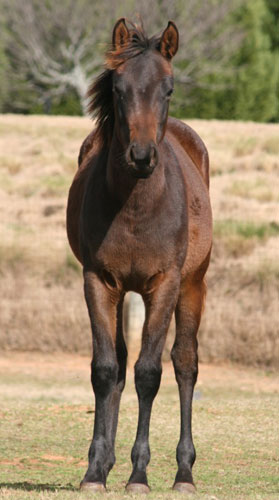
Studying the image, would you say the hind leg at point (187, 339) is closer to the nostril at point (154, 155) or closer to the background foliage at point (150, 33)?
the nostril at point (154, 155)

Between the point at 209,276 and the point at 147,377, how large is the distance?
9.65m

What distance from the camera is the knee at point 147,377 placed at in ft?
21.3

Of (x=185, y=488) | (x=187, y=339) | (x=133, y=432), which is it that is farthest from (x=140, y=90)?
(x=133, y=432)

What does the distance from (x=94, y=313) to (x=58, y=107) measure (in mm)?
43931

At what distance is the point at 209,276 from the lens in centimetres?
1608

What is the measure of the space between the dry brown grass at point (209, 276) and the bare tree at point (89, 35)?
89.3 feet

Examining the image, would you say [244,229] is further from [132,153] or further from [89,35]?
[89,35]

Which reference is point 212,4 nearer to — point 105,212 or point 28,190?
point 28,190

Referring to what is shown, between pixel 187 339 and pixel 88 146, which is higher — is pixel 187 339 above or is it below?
below

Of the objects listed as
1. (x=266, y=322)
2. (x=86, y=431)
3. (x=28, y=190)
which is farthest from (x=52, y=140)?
(x=86, y=431)

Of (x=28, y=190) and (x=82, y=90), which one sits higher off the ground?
(x=28, y=190)

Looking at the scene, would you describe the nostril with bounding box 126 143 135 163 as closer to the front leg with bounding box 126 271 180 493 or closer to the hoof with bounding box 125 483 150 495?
the front leg with bounding box 126 271 180 493

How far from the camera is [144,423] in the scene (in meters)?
6.46

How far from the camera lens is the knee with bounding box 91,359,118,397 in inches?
255
